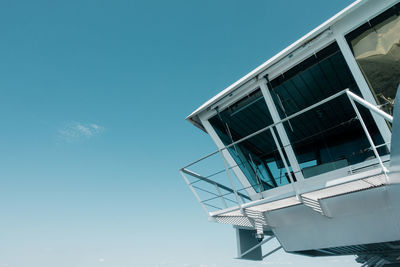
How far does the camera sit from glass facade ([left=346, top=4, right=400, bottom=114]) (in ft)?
17.8

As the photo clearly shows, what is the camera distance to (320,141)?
25.9 feet

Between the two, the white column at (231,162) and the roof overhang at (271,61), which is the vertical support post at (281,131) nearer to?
the roof overhang at (271,61)

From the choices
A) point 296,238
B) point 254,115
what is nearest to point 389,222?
point 296,238

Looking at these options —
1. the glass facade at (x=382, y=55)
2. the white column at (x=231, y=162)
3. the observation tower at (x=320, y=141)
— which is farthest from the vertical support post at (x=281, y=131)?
the glass facade at (x=382, y=55)

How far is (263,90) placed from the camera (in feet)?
23.3

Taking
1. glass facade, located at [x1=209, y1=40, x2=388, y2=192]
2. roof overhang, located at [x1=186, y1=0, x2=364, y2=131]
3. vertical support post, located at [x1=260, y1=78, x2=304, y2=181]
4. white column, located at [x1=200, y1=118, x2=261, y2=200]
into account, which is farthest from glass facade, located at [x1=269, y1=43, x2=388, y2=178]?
white column, located at [x1=200, y1=118, x2=261, y2=200]

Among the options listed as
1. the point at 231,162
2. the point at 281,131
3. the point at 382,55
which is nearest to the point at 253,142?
the point at 231,162

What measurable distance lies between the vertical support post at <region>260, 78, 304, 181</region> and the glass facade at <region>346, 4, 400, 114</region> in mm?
2050

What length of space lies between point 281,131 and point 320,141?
194 centimetres

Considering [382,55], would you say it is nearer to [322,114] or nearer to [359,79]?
[359,79]

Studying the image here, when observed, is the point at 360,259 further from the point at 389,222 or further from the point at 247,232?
the point at 389,222

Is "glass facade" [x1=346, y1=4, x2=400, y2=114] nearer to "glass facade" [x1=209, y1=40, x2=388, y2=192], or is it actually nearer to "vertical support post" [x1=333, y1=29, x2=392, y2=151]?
→ "vertical support post" [x1=333, y1=29, x2=392, y2=151]

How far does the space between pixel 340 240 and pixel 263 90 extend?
3.84 meters

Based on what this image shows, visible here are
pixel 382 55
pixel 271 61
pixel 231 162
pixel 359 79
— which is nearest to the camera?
pixel 382 55
